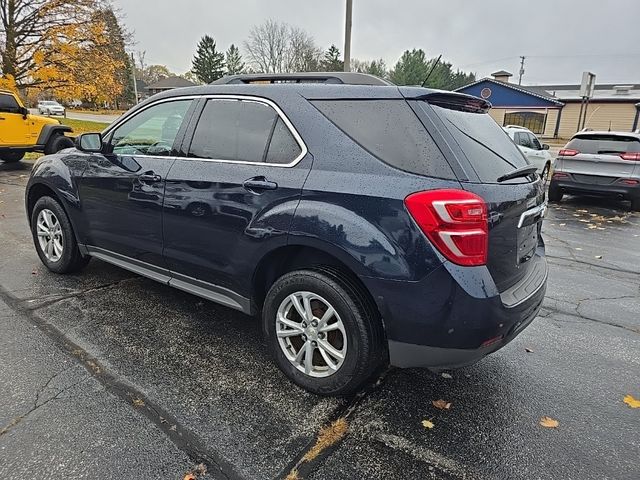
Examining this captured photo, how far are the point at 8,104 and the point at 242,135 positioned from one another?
40.0ft

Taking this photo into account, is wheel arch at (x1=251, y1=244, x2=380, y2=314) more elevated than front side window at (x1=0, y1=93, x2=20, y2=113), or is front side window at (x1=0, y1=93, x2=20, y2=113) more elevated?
front side window at (x1=0, y1=93, x2=20, y2=113)

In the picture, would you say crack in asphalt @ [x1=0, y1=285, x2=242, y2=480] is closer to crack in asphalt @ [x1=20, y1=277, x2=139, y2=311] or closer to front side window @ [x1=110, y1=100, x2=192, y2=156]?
crack in asphalt @ [x1=20, y1=277, x2=139, y2=311]

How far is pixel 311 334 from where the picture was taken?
2.68 meters

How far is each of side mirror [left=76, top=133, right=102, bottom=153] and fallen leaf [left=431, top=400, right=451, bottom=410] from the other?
332 cm

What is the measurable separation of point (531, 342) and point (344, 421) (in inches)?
72.9

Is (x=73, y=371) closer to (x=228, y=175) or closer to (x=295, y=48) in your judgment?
(x=228, y=175)

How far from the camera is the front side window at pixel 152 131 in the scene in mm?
3420

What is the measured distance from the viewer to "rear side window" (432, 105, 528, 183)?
243 cm

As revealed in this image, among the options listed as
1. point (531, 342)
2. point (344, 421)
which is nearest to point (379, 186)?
point (344, 421)

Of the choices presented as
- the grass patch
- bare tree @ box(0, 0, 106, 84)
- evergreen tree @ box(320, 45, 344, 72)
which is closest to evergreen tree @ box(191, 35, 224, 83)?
evergreen tree @ box(320, 45, 344, 72)

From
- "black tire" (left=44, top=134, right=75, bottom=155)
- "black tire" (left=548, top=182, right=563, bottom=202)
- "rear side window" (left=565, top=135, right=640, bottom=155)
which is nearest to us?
"rear side window" (left=565, top=135, right=640, bottom=155)

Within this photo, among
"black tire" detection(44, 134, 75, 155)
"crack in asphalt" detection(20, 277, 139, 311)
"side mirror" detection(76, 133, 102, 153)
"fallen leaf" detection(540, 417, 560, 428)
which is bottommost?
"fallen leaf" detection(540, 417, 560, 428)

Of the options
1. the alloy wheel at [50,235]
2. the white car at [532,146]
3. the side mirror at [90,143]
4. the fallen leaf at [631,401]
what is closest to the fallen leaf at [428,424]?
the fallen leaf at [631,401]

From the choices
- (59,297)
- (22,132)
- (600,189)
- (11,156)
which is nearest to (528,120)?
(600,189)
